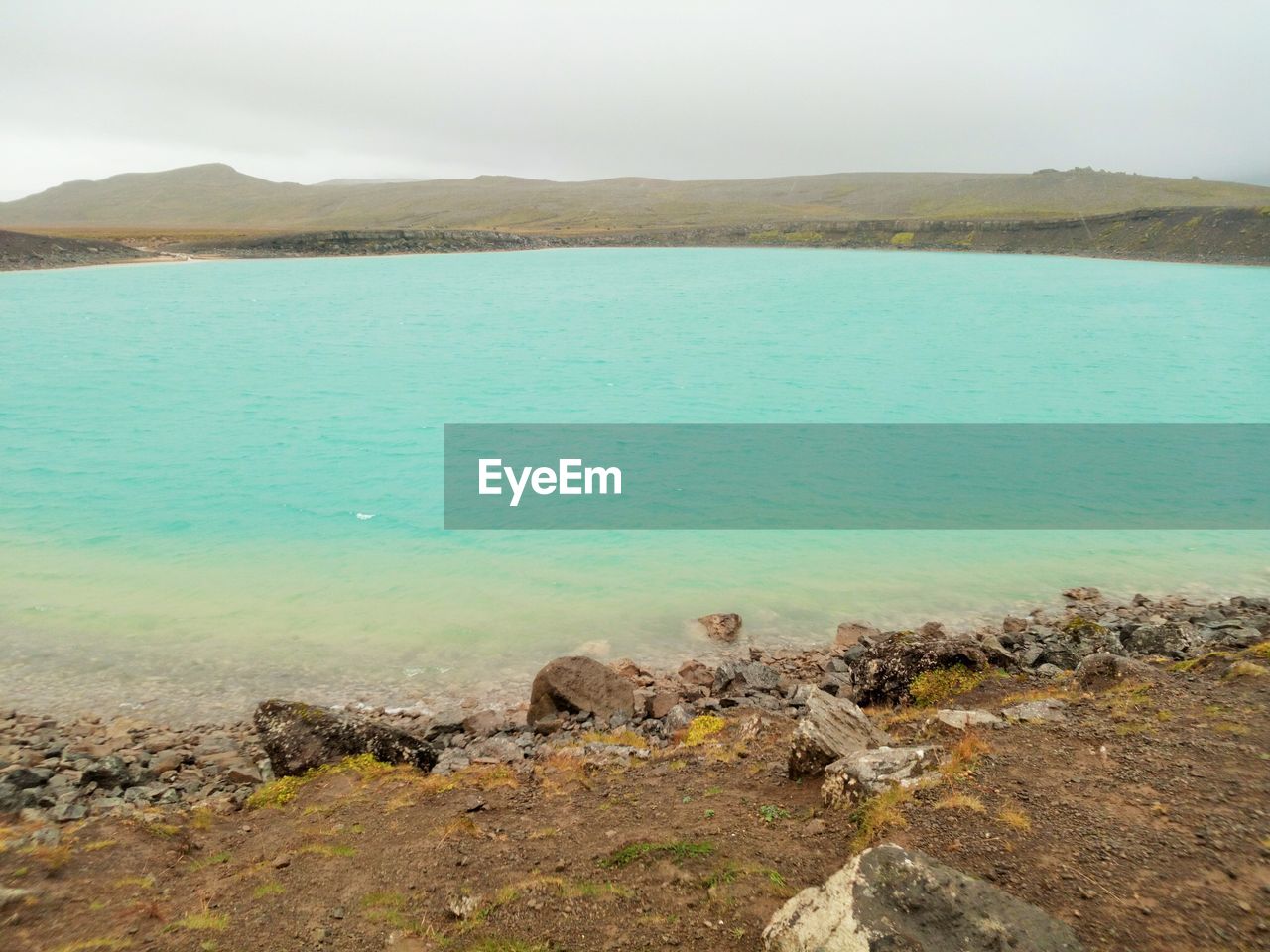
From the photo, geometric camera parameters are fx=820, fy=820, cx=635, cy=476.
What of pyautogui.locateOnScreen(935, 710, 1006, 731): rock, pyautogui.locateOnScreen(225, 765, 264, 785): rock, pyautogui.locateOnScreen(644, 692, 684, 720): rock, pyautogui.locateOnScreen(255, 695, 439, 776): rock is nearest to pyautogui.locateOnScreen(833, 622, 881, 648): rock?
pyautogui.locateOnScreen(644, 692, 684, 720): rock

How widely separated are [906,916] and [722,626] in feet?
28.3

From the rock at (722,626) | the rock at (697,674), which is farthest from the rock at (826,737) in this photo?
the rock at (722,626)

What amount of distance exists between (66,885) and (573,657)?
5.72 m

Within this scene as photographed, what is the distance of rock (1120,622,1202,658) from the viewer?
36.2 feet

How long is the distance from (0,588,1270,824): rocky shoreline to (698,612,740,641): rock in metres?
0.03

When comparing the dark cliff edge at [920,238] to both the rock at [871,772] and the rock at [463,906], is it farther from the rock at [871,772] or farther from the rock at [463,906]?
the rock at [463,906]

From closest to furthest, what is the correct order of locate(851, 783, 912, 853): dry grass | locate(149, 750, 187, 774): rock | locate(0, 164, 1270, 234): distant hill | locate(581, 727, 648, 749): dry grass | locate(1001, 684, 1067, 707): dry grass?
locate(851, 783, 912, 853): dry grass, locate(149, 750, 187, 774): rock, locate(1001, 684, 1067, 707): dry grass, locate(581, 727, 648, 749): dry grass, locate(0, 164, 1270, 234): distant hill

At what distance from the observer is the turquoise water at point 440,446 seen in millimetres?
13312

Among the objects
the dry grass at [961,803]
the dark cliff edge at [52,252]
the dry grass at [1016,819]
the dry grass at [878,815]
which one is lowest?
the dry grass at [878,815]

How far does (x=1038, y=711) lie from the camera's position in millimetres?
8508

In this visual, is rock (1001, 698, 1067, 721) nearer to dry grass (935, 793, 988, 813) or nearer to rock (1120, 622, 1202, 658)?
dry grass (935, 793, 988, 813)

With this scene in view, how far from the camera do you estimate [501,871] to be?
21.1ft

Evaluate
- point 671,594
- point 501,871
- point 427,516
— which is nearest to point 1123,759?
point 501,871

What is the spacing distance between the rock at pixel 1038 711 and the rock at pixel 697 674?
13.2ft
